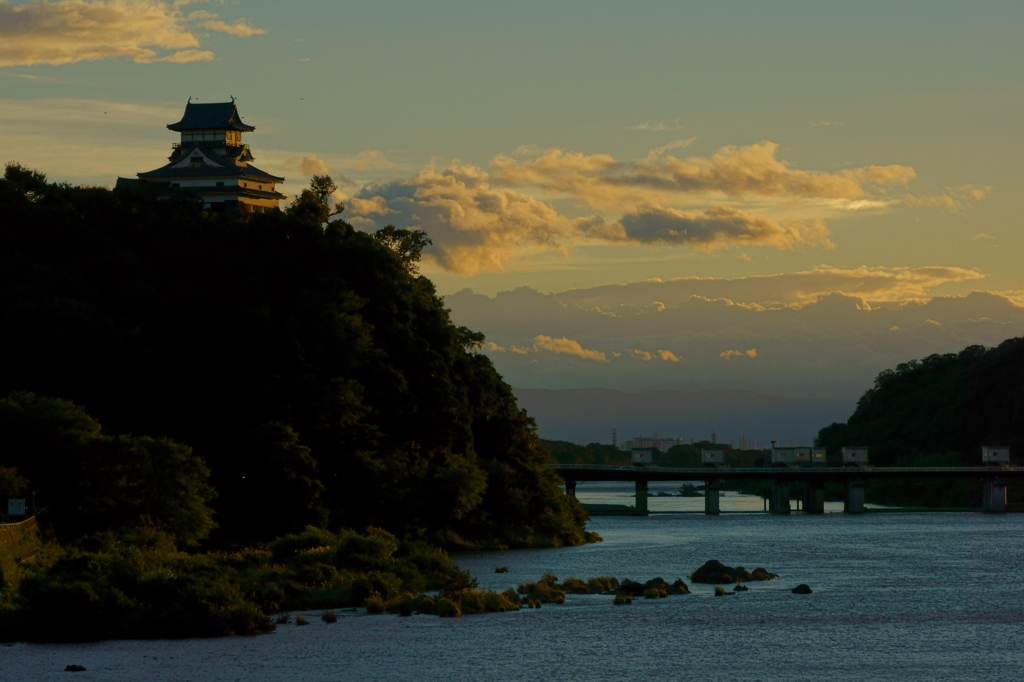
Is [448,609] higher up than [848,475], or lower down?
lower down

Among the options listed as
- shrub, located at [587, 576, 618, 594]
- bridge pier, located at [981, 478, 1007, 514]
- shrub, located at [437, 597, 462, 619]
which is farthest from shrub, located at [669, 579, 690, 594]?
bridge pier, located at [981, 478, 1007, 514]

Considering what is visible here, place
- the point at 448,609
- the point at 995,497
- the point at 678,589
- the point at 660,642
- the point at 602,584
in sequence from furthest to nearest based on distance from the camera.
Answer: the point at 995,497, the point at 602,584, the point at 678,589, the point at 448,609, the point at 660,642

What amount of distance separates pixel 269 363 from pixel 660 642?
5138 cm

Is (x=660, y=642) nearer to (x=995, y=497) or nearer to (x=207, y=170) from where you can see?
(x=207, y=170)

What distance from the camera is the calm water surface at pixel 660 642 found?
48281 mm

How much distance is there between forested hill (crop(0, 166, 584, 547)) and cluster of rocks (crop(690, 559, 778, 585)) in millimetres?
27340

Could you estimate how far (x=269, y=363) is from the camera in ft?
327

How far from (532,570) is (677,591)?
1806 cm

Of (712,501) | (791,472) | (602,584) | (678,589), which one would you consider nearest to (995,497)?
(791,472)

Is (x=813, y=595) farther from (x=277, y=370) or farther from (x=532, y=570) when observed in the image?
(x=277, y=370)

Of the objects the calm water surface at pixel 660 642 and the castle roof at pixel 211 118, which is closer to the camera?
the calm water surface at pixel 660 642

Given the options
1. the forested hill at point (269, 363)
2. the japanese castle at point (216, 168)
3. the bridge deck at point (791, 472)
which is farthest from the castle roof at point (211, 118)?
the bridge deck at point (791, 472)

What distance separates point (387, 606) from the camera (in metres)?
63.8

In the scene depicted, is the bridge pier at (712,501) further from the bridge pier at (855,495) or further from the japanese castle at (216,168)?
the japanese castle at (216,168)
